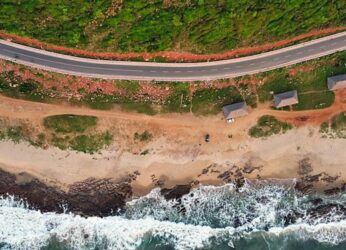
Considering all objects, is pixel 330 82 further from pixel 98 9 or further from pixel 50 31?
pixel 50 31

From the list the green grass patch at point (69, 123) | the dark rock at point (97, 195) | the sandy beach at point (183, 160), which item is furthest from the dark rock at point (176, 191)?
the green grass patch at point (69, 123)

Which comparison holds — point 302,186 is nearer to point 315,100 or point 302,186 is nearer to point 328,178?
point 328,178

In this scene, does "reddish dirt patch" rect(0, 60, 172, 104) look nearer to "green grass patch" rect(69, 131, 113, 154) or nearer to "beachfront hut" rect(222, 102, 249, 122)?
"green grass patch" rect(69, 131, 113, 154)

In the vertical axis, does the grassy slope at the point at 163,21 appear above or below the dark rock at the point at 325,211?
above

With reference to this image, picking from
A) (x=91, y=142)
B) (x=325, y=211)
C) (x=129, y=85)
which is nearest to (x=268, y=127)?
(x=325, y=211)

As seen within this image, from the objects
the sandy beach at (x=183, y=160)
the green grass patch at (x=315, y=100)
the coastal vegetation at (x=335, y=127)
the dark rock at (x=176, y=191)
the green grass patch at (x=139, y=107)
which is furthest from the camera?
the coastal vegetation at (x=335, y=127)

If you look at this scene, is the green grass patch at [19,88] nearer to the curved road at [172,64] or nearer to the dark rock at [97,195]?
the curved road at [172,64]

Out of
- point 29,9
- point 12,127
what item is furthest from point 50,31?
point 12,127
